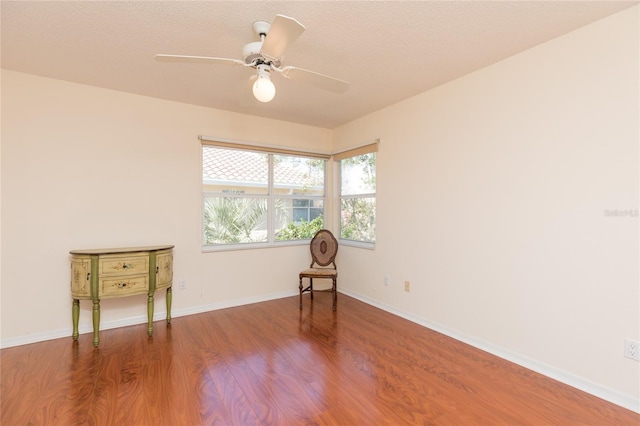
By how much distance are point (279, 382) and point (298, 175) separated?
112 inches

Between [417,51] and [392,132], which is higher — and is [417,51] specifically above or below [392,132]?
above

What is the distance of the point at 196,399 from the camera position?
1.92 m

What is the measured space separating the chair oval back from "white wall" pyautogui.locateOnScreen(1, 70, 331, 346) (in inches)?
34.9

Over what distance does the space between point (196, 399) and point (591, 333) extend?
2682 millimetres

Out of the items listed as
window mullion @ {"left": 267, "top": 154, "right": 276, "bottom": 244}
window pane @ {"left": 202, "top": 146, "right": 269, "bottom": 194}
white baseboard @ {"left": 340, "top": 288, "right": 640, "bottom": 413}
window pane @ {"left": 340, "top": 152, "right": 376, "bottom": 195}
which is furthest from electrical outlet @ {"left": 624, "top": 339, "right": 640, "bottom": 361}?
window pane @ {"left": 202, "top": 146, "right": 269, "bottom": 194}

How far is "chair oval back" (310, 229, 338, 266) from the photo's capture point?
4137mm

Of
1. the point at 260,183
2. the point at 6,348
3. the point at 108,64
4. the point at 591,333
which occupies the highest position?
the point at 108,64

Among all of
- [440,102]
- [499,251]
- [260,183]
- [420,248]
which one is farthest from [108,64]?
[499,251]

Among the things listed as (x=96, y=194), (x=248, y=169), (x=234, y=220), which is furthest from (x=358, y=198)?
(x=96, y=194)

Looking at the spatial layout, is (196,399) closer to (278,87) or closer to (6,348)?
(6,348)

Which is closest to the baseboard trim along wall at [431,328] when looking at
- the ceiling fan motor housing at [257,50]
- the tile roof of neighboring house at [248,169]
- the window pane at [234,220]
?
the window pane at [234,220]

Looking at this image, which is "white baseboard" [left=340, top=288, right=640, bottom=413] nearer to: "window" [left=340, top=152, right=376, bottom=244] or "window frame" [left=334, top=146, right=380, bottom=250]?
"window frame" [left=334, top=146, right=380, bottom=250]

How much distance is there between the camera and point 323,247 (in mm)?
4164

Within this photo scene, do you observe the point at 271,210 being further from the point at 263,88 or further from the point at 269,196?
the point at 263,88
